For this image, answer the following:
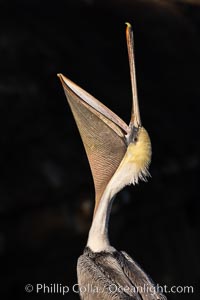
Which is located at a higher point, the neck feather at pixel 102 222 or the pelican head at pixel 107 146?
the pelican head at pixel 107 146

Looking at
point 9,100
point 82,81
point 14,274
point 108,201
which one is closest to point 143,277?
point 108,201

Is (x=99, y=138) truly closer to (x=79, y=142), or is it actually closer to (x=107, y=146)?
(x=107, y=146)

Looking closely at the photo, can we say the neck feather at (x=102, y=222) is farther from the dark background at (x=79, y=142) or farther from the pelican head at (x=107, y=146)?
the dark background at (x=79, y=142)

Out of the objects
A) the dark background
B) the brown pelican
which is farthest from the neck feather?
the dark background

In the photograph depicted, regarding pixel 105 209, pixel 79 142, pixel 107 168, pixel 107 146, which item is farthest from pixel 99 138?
pixel 79 142

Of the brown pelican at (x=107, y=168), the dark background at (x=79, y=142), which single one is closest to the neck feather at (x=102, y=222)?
the brown pelican at (x=107, y=168)

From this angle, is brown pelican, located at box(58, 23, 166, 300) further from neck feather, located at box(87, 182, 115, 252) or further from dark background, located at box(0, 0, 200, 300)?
dark background, located at box(0, 0, 200, 300)

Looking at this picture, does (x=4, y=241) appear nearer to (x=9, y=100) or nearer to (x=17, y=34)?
(x=9, y=100)
